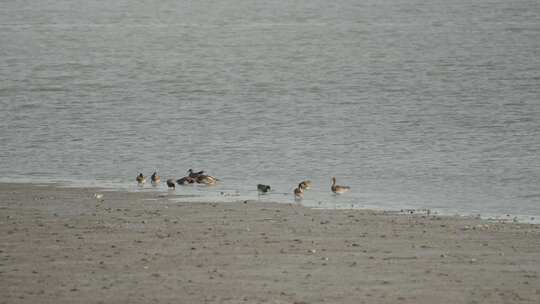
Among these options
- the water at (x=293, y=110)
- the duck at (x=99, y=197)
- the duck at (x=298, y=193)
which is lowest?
the duck at (x=99, y=197)

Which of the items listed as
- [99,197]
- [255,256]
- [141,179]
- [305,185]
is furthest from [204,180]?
[255,256]

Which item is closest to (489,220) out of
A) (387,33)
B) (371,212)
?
(371,212)

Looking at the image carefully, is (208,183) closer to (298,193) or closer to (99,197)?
(298,193)

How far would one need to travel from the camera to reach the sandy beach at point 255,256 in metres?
12.7

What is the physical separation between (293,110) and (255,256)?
23458 millimetres

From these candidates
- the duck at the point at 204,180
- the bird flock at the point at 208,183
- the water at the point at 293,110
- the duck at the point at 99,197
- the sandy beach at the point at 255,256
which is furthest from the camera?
the water at the point at 293,110

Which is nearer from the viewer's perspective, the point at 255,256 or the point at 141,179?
the point at 255,256

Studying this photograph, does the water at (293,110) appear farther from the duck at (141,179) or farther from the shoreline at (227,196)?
the duck at (141,179)

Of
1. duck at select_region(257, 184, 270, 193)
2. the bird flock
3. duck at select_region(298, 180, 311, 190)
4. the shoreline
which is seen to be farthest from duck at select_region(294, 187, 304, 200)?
duck at select_region(257, 184, 270, 193)

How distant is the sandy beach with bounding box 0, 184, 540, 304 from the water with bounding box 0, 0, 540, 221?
246cm

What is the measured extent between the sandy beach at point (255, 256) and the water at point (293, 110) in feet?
8.06

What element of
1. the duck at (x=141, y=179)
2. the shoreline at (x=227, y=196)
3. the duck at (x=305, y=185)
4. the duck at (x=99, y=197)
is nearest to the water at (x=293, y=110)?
the shoreline at (x=227, y=196)

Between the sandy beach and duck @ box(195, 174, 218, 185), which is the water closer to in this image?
duck @ box(195, 174, 218, 185)

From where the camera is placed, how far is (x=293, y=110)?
3766 cm
